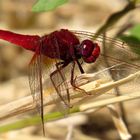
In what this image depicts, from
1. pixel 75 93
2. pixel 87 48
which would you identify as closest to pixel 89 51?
pixel 87 48

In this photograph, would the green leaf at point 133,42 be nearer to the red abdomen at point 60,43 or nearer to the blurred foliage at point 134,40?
the blurred foliage at point 134,40

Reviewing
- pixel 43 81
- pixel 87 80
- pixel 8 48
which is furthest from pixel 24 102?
pixel 8 48

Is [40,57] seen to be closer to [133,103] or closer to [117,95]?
[117,95]

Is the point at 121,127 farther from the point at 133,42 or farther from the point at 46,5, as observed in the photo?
the point at 46,5

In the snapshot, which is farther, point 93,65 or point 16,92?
point 16,92

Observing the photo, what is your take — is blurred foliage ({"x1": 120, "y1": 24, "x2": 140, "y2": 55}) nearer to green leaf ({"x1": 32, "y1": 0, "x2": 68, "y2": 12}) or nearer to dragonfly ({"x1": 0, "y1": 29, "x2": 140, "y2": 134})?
dragonfly ({"x1": 0, "y1": 29, "x2": 140, "y2": 134})

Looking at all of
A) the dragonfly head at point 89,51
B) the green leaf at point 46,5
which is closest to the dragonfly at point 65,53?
the dragonfly head at point 89,51

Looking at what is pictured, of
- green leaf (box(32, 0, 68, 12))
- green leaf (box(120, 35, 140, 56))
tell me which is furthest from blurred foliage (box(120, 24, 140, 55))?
green leaf (box(32, 0, 68, 12))
